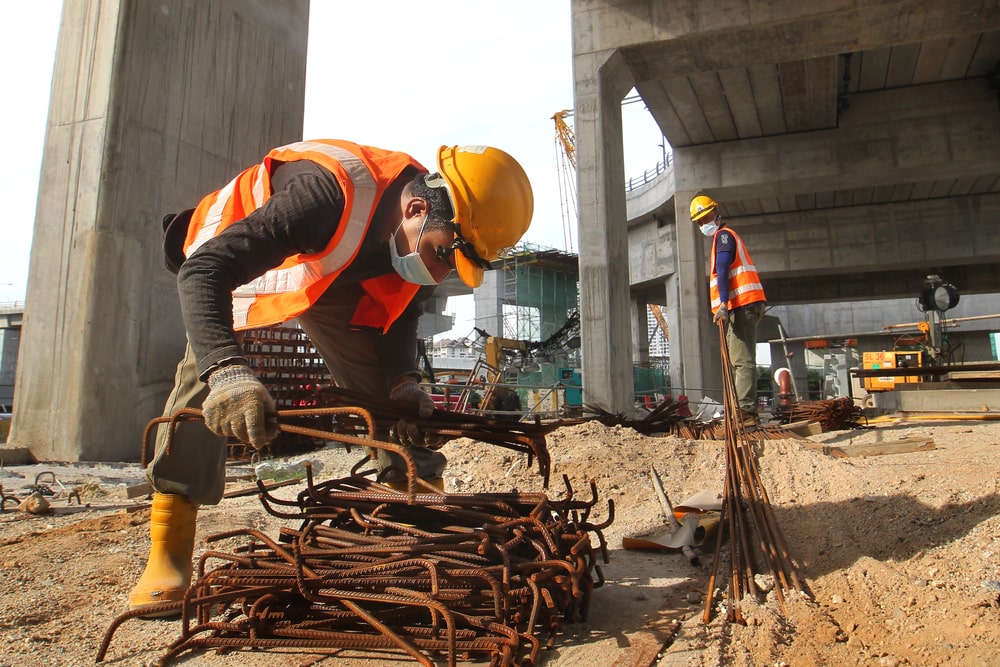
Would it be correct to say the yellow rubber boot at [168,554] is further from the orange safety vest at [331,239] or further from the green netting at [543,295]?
the green netting at [543,295]

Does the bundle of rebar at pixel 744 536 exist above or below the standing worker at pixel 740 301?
below

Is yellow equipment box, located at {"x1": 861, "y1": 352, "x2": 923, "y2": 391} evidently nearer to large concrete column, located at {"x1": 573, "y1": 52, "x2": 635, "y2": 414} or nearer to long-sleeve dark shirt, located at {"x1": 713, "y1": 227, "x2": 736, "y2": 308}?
large concrete column, located at {"x1": 573, "y1": 52, "x2": 635, "y2": 414}

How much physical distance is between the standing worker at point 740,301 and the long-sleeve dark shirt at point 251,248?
14.8 ft

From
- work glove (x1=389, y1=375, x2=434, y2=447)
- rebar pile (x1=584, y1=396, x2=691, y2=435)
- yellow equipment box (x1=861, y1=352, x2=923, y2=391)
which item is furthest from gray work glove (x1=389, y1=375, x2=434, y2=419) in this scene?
yellow equipment box (x1=861, y1=352, x2=923, y2=391)

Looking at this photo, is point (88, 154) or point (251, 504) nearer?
point (251, 504)

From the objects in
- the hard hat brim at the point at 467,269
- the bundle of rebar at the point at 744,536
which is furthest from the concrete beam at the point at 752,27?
the hard hat brim at the point at 467,269

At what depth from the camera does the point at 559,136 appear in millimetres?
50375

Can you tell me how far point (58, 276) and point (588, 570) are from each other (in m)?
6.64

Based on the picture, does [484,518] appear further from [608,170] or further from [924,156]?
[924,156]

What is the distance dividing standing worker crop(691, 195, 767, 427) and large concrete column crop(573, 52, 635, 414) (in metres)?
2.49

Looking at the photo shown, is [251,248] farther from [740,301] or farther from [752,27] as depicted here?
[752,27]

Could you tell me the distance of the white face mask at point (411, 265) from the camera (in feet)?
7.62

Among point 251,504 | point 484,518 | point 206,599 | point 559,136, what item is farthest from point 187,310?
point 559,136

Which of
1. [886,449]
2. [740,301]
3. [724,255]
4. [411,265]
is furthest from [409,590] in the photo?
[740,301]
